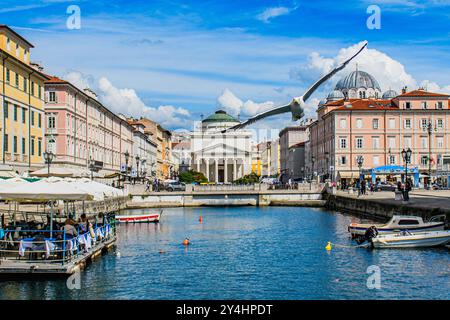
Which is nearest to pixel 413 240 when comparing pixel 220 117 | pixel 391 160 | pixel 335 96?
pixel 391 160

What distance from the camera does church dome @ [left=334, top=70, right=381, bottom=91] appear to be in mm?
131250

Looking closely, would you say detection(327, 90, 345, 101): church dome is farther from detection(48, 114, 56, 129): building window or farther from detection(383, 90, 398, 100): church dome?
detection(48, 114, 56, 129): building window

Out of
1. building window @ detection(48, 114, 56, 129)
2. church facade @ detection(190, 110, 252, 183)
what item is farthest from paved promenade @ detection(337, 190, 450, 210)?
church facade @ detection(190, 110, 252, 183)

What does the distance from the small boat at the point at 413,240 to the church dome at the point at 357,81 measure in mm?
103138

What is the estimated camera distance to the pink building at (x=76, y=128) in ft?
217

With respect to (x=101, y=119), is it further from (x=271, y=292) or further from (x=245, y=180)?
(x=271, y=292)

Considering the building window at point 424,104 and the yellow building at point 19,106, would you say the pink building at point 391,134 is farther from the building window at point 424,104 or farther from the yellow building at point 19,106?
the yellow building at point 19,106

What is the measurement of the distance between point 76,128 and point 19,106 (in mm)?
19955

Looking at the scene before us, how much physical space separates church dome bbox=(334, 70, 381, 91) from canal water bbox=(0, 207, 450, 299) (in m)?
96.5

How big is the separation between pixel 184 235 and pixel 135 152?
261 feet

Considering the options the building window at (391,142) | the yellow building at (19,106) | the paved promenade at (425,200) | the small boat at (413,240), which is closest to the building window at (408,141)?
the building window at (391,142)

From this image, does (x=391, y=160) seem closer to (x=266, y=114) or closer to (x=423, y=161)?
(x=423, y=161)
